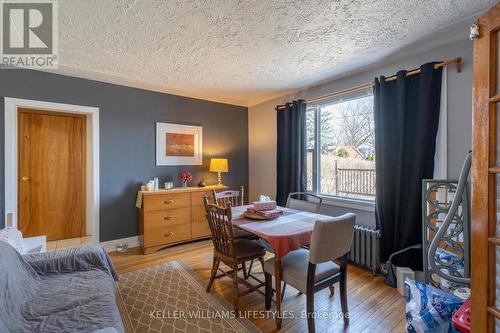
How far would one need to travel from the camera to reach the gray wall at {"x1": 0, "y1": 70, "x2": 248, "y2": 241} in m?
2.89

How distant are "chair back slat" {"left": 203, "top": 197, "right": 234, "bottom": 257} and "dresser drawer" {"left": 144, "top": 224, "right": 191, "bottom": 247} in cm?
146

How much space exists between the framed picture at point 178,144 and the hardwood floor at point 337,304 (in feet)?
5.20

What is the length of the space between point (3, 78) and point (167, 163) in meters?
2.10

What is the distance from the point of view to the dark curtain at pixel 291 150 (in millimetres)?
3590

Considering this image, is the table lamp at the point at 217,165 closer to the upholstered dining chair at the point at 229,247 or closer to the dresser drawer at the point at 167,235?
the dresser drawer at the point at 167,235

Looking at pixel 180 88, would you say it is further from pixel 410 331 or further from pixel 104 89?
pixel 410 331

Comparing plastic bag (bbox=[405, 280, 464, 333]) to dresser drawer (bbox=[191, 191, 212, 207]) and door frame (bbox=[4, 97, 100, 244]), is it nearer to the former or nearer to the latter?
dresser drawer (bbox=[191, 191, 212, 207])

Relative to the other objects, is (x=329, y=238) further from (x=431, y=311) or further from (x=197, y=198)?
(x=197, y=198)

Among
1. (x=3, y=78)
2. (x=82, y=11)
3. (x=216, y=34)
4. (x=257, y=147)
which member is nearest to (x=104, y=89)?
(x=3, y=78)

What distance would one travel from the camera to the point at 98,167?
3.27m

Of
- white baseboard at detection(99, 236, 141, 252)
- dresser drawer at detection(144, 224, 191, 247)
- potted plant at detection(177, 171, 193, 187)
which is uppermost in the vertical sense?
potted plant at detection(177, 171, 193, 187)

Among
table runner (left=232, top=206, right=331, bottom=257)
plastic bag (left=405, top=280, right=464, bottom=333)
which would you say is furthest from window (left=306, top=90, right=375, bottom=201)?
plastic bag (left=405, top=280, right=464, bottom=333)

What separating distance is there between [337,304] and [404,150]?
1661 mm

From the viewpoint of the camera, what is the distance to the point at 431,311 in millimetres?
1373
